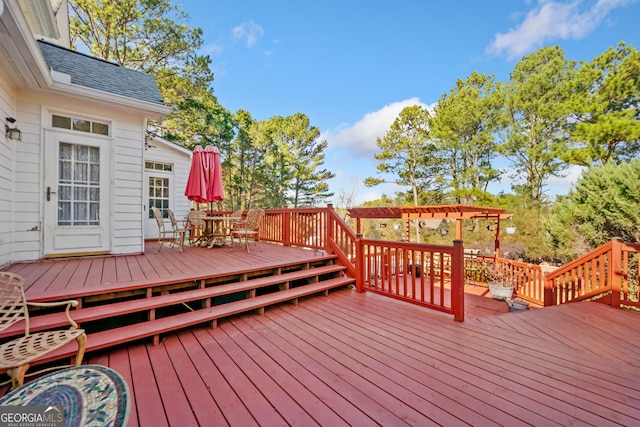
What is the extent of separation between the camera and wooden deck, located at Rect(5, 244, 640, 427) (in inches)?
61.5

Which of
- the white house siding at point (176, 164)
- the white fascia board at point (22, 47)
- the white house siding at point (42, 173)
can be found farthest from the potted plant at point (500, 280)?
the white fascia board at point (22, 47)

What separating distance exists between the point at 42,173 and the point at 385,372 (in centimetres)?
537

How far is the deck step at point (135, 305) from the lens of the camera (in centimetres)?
207

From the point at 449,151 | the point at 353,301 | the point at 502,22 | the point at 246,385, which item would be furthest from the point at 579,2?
the point at 246,385

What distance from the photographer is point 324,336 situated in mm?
2609

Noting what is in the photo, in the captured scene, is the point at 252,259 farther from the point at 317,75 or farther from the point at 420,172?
the point at 420,172

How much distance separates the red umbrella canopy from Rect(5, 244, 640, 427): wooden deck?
224 centimetres

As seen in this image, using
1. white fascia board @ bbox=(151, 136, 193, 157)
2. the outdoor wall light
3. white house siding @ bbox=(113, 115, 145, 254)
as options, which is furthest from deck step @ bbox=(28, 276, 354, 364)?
white fascia board @ bbox=(151, 136, 193, 157)

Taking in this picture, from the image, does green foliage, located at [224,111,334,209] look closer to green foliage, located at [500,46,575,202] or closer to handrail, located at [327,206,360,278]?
green foliage, located at [500,46,575,202]

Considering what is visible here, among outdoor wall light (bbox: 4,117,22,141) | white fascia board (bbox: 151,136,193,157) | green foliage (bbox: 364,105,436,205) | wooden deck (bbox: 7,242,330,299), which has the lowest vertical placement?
wooden deck (bbox: 7,242,330,299)

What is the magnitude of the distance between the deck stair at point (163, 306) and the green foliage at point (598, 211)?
10.5m

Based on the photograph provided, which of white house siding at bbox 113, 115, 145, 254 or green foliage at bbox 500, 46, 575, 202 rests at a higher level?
green foliage at bbox 500, 46, 575, 202

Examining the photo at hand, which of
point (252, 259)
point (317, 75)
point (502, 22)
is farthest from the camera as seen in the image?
point (317, 75)

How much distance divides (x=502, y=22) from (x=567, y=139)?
7.48 m
